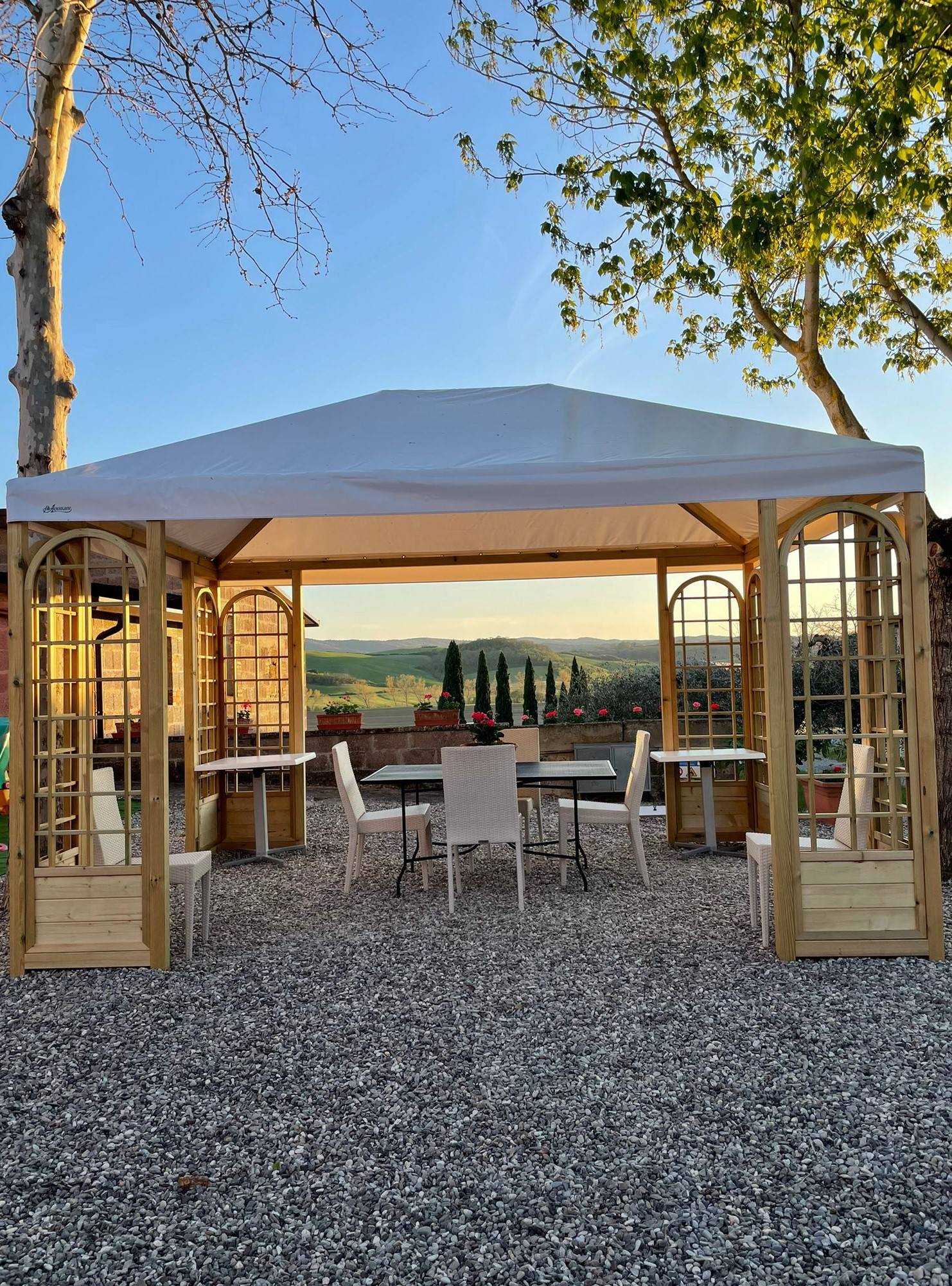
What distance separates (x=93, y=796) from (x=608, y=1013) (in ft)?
9.46

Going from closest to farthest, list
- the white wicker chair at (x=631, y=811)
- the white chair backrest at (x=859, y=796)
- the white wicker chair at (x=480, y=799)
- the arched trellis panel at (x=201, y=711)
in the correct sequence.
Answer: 1. the white chair backrest at (x=859, y=796)
2. the white wicker chair at (x=480, y=799)
3. the white wicker chair at (x=631, y=811)
4. the arched trellis panel at (x=201, y=711)

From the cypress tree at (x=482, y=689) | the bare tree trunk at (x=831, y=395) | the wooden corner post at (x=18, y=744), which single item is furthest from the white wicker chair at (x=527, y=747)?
the cypress tree at (x=482, y=689)

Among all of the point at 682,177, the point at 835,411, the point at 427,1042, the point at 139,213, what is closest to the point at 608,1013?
the point at 427,1042

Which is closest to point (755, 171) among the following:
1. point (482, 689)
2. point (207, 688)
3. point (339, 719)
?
point (207, 688)

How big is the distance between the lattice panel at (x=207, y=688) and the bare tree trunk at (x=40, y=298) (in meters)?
1.74

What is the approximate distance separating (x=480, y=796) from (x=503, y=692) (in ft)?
Answer: 28.1

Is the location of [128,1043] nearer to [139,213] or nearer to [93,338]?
[139,213]

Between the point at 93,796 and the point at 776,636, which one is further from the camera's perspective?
the point at 93,796

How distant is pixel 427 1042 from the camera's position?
3502 millimetres

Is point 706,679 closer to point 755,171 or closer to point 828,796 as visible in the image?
point 828,796

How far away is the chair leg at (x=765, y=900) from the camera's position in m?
4.57

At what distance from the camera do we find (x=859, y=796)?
4680 mm

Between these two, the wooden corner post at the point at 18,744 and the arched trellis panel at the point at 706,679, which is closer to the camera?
the wooden corner post at the point at 18,744

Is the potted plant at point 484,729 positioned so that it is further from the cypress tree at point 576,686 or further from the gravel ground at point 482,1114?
the cypress tree at point 576,686
